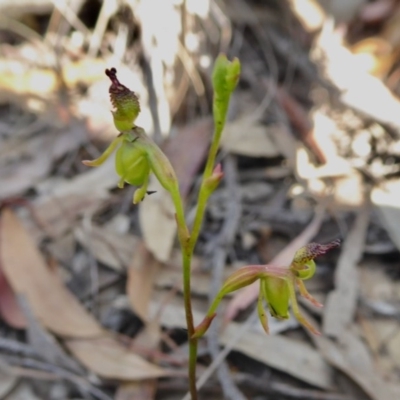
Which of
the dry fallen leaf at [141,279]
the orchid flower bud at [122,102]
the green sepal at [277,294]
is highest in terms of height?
the orchid flower bud at [122,102]

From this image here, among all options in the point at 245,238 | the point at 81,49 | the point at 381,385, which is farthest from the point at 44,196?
the point at 381,385

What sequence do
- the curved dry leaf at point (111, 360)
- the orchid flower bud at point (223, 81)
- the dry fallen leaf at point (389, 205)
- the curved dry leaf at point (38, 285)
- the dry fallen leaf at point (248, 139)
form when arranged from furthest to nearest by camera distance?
1. the dry fallen leaf at point (248, 139)
2. the dry fallen leaf at point (389, 205)
3. the curved dry leaf at point (38, 285)
4. the curved dry leaf at point (111, 360)
5. the orchid flower bud at point (223, 81)

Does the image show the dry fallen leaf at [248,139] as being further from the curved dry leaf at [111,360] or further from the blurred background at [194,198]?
the curved dry leaf at [111,360]

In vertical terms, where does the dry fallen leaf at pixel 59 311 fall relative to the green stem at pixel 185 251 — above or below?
below

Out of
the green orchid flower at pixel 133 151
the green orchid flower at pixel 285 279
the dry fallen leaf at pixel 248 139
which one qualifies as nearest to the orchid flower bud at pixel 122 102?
the green orchid flower at pixel 133 151

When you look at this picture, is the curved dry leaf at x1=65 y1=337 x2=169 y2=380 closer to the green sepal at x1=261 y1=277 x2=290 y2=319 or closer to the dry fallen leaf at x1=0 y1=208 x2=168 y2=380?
the dry fallen leaf at x1=0 y1=208 x2=168 y2=380

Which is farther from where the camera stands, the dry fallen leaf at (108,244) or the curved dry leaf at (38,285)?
the dry fallen leaf at (108,244)

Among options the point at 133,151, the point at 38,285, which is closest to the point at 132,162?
the point at 133,151

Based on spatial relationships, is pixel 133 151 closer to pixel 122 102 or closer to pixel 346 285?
pixel 122 102
